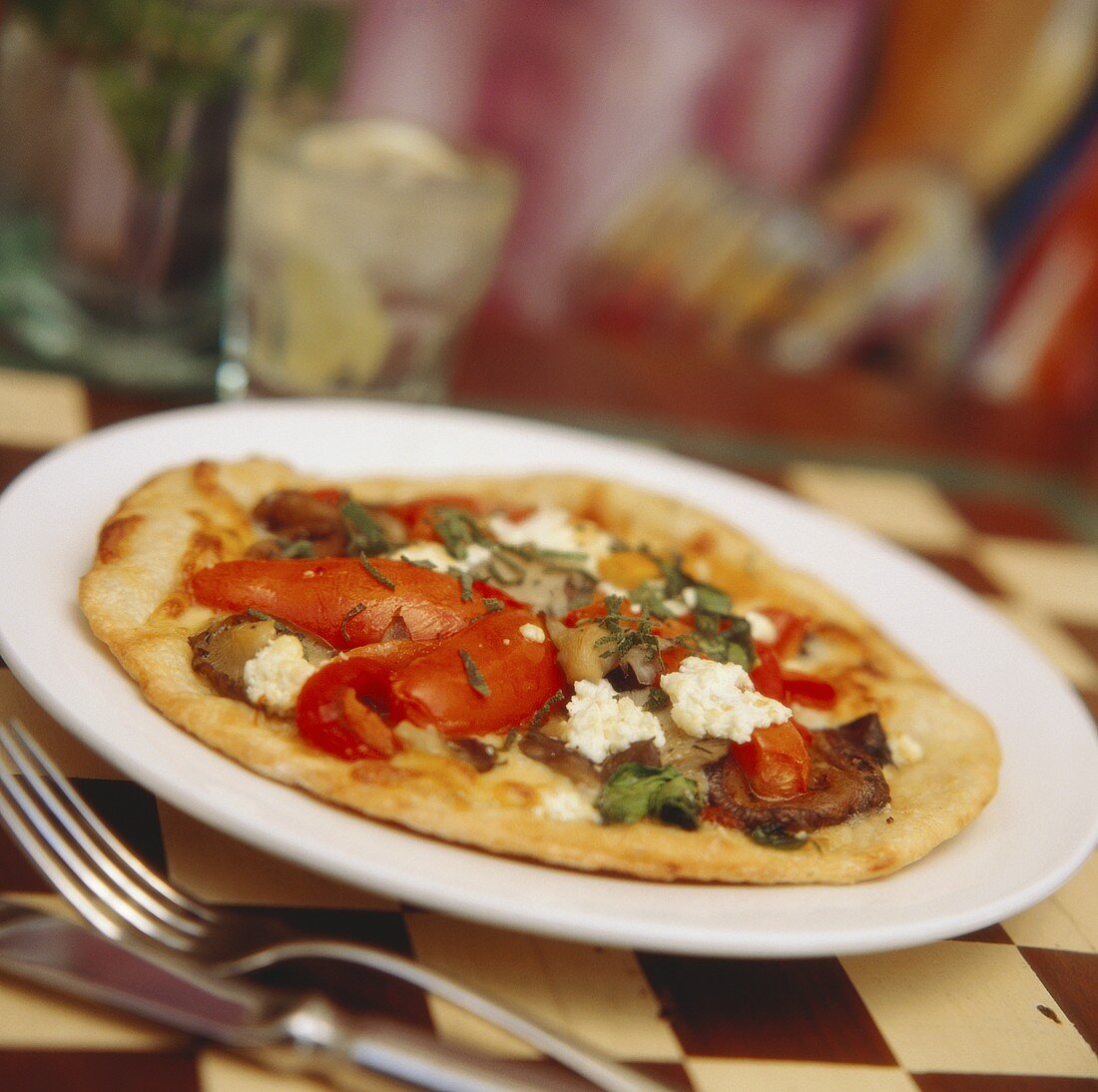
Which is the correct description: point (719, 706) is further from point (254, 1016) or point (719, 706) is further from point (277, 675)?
point (254, 1016)

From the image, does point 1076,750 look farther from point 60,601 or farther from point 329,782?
point 60,601

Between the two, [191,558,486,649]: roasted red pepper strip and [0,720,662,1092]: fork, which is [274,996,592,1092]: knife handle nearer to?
[0,720,662,1092]: fork

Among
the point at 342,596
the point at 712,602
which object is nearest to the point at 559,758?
the point at 342,596

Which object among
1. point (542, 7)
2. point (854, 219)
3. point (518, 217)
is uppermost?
point (542, 7)

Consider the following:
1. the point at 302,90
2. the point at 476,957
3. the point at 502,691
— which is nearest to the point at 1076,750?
the point at 502,691

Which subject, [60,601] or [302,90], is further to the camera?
[302,90]

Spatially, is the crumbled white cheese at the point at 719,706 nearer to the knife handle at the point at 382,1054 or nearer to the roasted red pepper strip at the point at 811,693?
the roasted red pepper strip at the point at 811,693
